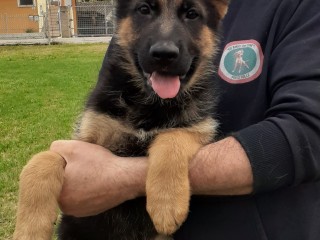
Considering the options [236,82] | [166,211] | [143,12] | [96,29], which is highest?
[143,12]

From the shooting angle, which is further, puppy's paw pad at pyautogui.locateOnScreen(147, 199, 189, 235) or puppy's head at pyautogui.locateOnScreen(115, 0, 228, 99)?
puppy's head at pyautogui.locateOnScreen(115, 0, 228, 99)

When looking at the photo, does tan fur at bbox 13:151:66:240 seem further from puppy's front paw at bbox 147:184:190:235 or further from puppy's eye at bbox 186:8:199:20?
puppy's eye at bbox 186:8:199:20

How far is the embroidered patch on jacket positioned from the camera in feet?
8.63

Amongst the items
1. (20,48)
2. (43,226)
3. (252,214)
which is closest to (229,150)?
(252,214)

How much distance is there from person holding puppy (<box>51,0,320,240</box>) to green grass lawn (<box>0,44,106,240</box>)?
41.9 inches

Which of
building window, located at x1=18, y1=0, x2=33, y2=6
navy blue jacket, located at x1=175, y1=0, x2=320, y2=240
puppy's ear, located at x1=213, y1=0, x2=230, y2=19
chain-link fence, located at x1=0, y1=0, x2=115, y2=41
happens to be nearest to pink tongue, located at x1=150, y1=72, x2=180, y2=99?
navy blue jacket, located at x1=175, y1=0, x2=320, y2=240

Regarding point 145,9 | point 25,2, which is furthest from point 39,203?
point 25,2

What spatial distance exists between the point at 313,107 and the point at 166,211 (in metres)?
0.84

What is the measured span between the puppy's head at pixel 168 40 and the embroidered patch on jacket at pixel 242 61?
26 cm

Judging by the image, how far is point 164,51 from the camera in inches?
106

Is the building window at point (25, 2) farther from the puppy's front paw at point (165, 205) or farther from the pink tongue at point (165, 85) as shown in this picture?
the puppy's front paw at point (165, 205)

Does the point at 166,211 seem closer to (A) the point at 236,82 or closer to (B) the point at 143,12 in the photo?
(A) the point at 236,82

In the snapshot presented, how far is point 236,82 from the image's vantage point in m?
2.70

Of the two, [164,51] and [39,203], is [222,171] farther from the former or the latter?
[39,203]
